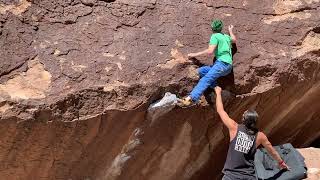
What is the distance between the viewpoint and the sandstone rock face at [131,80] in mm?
4285

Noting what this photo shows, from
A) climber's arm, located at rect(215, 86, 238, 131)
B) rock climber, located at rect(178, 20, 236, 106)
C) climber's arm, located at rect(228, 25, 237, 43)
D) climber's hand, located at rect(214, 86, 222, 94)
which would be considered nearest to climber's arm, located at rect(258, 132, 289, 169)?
climber's arm, located at rect(215, 86, 238, 131)

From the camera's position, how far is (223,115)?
443 cm

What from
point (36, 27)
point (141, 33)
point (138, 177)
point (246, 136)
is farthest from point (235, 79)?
point (36, 27)

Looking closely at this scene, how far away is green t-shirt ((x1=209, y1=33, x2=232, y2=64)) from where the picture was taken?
4.48 meters

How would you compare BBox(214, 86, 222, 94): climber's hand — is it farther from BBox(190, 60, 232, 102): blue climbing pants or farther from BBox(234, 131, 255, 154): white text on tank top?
BBox(234, 131, 255, 154): white text on tank top

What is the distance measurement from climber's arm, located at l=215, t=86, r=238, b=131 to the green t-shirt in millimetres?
264

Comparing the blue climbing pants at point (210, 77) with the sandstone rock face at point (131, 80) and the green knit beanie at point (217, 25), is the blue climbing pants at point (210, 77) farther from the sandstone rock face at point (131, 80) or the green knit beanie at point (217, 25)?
the green knit beanie at point (217, 25)

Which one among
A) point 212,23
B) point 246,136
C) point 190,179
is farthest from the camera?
point 190,179

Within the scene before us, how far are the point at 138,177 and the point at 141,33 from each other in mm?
1293

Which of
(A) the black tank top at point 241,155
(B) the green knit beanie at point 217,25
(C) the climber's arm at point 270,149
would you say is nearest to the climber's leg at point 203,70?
(B) the green knit beanie at point 217,25

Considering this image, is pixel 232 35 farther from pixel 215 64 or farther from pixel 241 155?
pixel 241 155

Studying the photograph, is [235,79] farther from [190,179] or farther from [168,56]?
[190,179]

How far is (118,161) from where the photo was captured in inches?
185

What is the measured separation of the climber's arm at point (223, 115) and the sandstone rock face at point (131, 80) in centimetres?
22
